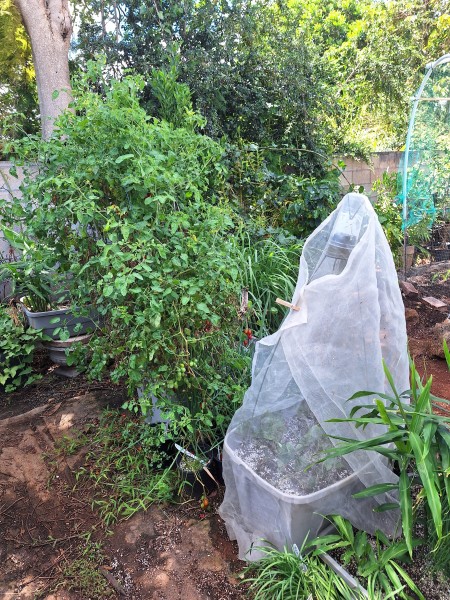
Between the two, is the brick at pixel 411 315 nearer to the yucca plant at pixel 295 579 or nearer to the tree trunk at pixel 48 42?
the yucca plant at pixel 295 579

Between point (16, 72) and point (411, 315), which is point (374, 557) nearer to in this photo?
point (411, 315)

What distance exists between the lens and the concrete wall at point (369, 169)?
551cm

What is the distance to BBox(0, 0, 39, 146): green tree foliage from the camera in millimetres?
4027

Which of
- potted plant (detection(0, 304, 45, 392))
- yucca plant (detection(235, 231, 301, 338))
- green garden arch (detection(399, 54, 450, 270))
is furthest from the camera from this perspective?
green garden arch (detection(399, 54, 450, 270))

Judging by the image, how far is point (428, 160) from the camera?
5141 millimetres

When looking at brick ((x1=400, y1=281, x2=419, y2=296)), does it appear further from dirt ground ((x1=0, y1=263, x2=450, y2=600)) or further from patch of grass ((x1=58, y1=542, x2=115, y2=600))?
patch of grass ((x1=58, y1=542, x2=115, y2=600))

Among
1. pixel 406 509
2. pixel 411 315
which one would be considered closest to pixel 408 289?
pixel 411 315

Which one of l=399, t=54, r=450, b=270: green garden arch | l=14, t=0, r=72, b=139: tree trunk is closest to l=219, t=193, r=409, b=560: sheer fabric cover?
l=14, t=0, r=72, b=139: tree trunk

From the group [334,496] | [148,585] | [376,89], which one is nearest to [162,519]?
[148,585]

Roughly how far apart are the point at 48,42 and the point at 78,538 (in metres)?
3.48

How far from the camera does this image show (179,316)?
1851 mm

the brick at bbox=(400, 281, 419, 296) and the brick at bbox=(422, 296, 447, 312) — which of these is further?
the brick at bbox=(400, 281, 419, 296)

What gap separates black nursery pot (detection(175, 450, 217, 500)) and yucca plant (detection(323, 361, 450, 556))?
28.3 inches

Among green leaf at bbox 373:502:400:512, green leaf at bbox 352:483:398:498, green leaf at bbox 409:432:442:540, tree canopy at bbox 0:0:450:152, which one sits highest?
tree canopy at bbox 0:0:450:152
